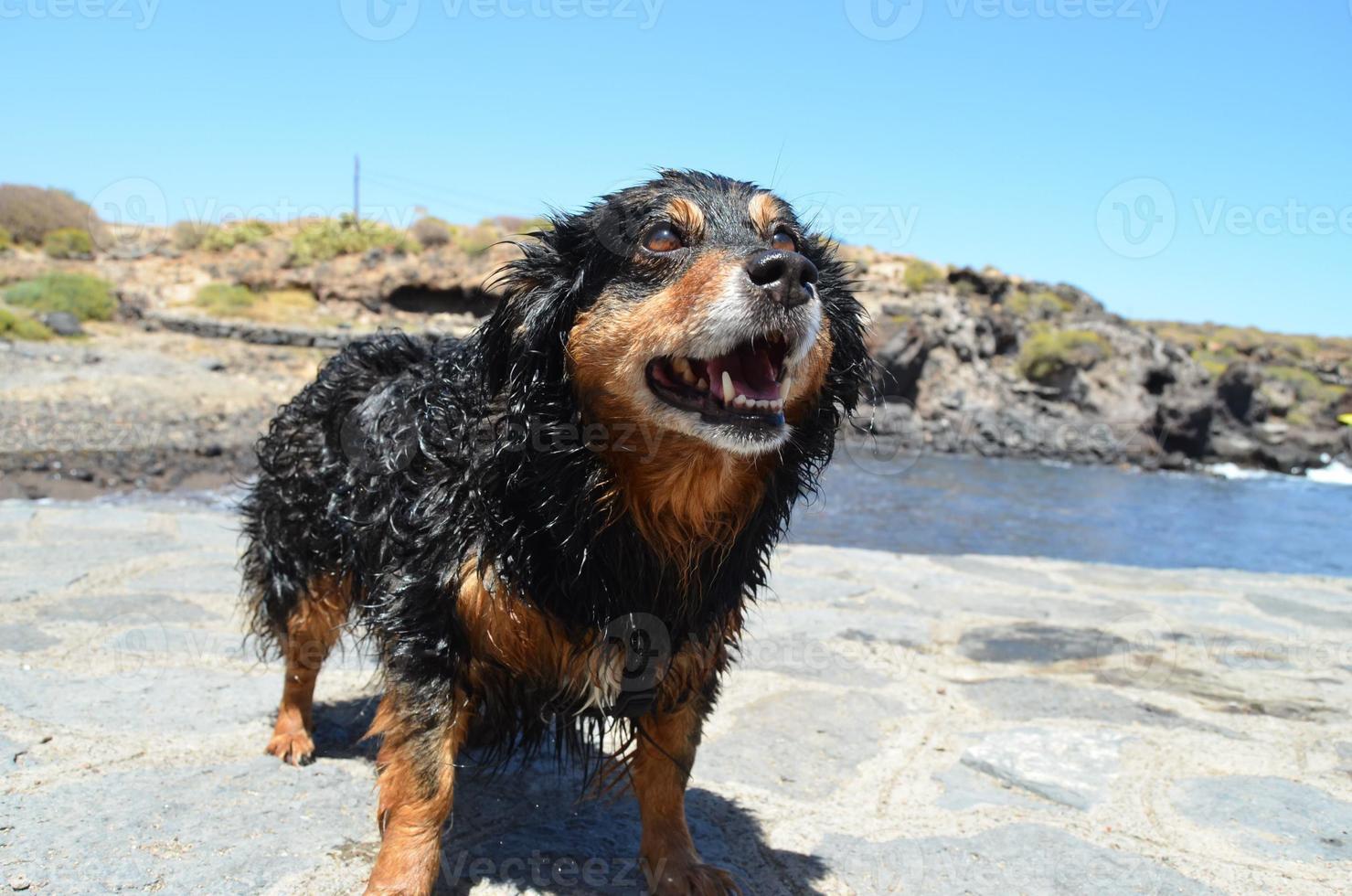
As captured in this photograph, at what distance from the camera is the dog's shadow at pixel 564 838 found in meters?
2.55

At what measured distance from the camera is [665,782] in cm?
263

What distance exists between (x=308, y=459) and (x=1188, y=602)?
5751 millimetres

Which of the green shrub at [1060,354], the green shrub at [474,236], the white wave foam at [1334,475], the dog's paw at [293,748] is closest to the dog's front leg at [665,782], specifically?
the dog's paw at [293,748]

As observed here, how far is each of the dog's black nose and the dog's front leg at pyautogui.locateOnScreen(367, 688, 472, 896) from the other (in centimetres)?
131

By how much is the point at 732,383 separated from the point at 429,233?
1481 inches

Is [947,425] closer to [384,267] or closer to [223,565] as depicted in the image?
[384,267]

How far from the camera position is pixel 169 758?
3.08m

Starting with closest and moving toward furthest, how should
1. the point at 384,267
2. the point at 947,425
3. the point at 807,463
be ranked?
the point at 807,463
the point at 384,267
the point at 947,425

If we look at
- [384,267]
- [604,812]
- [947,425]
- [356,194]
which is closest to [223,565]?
[604,812]

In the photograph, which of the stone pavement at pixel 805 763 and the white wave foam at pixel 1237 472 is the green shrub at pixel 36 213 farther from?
the white wave foam at pixel 1237 472

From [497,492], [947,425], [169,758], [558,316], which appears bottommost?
[947,425]

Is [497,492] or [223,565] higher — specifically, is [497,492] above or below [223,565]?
above

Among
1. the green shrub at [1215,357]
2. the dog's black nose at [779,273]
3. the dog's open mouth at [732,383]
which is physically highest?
the dog's black nose at [779,273]

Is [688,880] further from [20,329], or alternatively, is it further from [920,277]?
[920,277]
